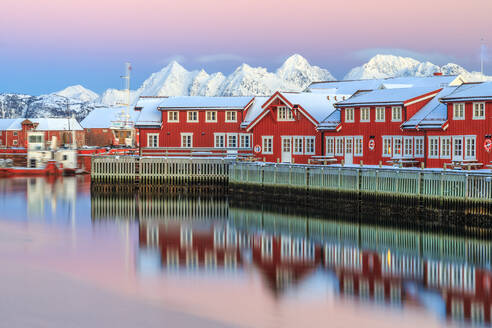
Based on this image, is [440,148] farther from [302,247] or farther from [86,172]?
[86,172]

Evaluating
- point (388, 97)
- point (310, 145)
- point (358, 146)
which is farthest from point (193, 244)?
point (310, 145)

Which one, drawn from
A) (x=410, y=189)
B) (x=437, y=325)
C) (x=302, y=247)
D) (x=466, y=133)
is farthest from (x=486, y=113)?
(x=437, y=325)

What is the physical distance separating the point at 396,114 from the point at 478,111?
6.87 metres

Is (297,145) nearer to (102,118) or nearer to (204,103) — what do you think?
(204,103)

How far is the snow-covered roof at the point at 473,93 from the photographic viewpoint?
140ft

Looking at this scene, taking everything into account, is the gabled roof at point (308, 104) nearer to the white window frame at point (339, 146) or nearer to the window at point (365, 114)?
the white window frame at point (339, 146)

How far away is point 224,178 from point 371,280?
31.8m

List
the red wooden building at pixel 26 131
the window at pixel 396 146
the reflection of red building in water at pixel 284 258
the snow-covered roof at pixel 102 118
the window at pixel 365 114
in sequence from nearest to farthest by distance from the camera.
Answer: the reflection of red building in water at pixel 284 258
the window at pixel 396 146
the window at pixel 365 114
the red wooden building at pixel 26 131
the snow-covered roof at pixel 102 118

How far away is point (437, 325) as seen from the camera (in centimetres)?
2309

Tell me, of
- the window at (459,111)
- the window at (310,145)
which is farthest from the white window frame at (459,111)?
the window at (310,145)

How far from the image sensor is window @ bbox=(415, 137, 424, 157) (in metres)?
47.2

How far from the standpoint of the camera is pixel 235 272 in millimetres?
30984

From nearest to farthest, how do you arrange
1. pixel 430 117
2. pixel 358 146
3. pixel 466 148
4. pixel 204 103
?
1. pixel 466 148
2. pixel 430 117
3. pixel 358 146
4. pixel 204 103

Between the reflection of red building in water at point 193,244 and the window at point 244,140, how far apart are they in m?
22.0
